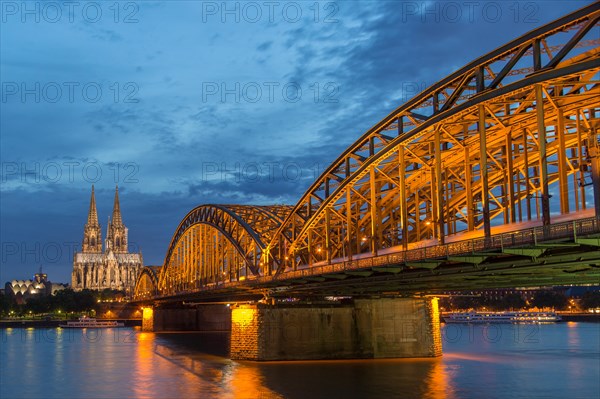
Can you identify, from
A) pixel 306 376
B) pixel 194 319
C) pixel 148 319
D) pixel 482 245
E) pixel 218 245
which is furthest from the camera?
pixel 148 319

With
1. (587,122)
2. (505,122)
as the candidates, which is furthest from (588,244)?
(505,122)

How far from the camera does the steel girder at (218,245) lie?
4365 inches

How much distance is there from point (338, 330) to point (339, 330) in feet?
0.41

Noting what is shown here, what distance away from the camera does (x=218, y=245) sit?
13538cm

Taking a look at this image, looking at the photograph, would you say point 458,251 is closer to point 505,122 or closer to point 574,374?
point 505,122

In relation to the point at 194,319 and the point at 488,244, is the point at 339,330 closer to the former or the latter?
the point at 488,244

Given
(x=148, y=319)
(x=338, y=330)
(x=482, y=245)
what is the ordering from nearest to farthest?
(x=482, y=245), (x=338, y=330), (x=148, y=319)

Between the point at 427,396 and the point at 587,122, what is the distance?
22.1 m

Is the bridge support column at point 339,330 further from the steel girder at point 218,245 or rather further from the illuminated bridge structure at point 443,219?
the steel girder at point 218,245

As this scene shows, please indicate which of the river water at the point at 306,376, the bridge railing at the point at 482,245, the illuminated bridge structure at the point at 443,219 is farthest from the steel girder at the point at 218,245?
the bridge railing at the point at 482,245

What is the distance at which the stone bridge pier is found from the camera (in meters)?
76.0

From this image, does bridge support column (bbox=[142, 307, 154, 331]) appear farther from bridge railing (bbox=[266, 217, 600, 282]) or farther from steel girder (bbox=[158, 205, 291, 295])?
bridge railing (bbox=[266, 217, 600, 282])

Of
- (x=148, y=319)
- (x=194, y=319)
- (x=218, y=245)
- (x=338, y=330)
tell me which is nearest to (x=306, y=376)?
(x=338, y=330)

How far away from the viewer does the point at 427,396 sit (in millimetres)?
53250
